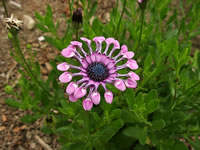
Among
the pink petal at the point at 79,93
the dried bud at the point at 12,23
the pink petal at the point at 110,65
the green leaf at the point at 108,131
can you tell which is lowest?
the green leaf at the point at 108,131

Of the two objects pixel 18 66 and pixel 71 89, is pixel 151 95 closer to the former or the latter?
pixel 71 89

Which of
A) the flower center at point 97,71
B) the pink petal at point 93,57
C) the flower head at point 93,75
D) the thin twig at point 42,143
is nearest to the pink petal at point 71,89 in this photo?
the flower head at point 93,75

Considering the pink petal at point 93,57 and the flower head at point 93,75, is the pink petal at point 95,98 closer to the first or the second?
the flower head at point 93,75

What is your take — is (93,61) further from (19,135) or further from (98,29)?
(19,135)

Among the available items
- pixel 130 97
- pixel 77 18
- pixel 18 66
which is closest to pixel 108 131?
pixel 130 97

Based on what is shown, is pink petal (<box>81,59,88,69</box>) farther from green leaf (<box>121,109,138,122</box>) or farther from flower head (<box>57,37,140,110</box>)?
green leaf (<box>121,109,138,122</box>)

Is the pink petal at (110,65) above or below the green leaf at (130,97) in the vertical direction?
above

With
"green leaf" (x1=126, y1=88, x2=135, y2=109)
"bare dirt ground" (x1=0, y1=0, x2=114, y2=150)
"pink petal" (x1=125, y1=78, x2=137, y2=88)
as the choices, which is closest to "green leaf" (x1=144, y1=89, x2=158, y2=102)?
"green leaf" (x1=126, y1=88, x2=135, y2=109)

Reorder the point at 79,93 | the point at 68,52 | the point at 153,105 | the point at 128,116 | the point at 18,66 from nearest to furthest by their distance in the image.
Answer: the point at 79,93, the point at 68,52, the point at 153,105, the point at 128,116, the point at 18,66
